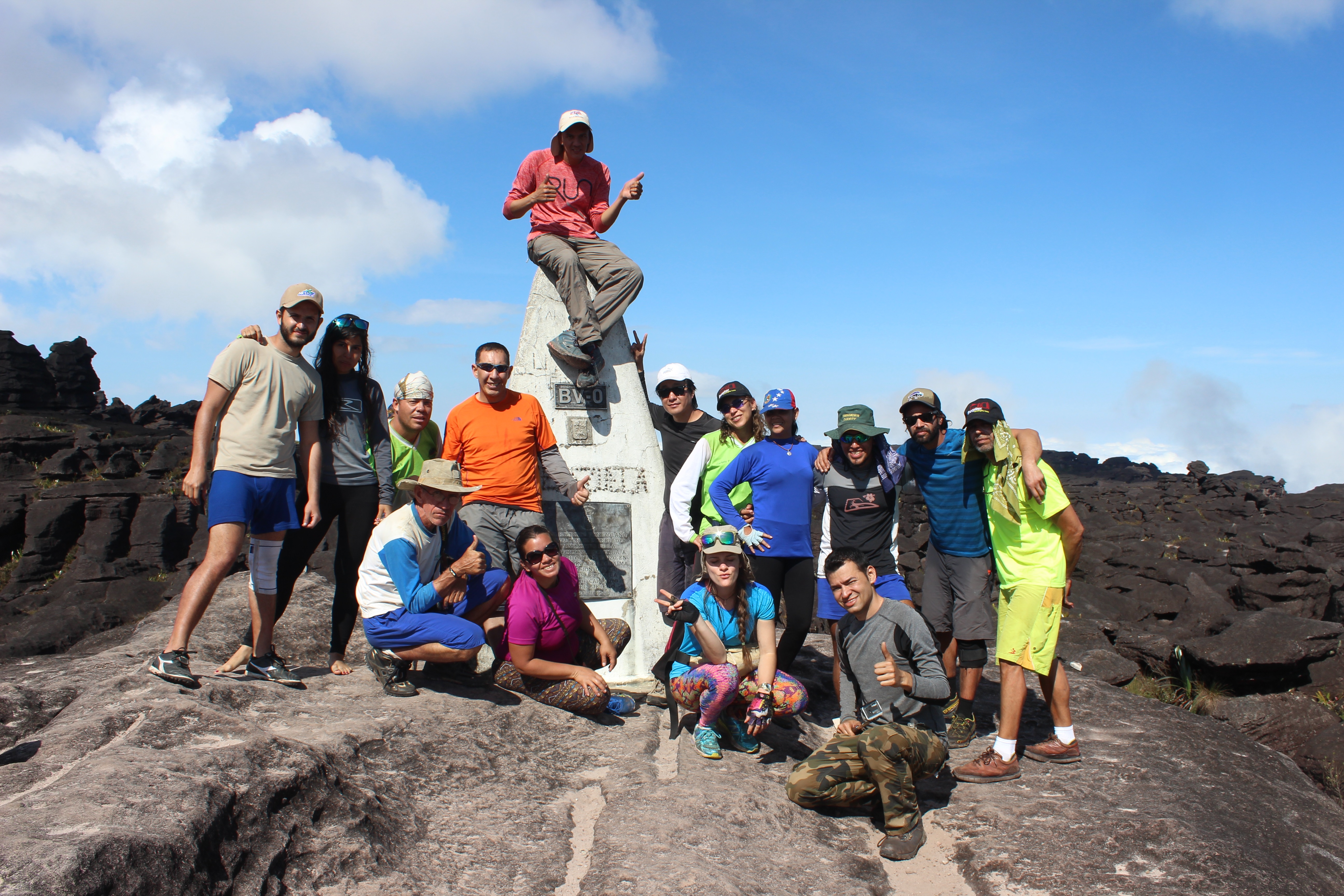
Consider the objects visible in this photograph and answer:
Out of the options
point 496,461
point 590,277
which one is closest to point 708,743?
point 496,461

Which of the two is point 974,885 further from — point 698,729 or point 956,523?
point 956,523

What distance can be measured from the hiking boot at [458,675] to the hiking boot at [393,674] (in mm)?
271

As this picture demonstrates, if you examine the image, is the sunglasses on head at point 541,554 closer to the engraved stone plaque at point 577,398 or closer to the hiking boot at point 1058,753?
the engraved stone plaque at point 577,398

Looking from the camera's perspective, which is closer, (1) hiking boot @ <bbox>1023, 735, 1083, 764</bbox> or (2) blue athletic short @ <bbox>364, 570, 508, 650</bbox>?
(2) blue athletic short @ <bbox>364, 570, 508, 650</bbox>

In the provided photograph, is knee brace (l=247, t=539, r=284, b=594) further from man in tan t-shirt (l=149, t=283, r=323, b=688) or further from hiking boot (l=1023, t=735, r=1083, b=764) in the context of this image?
hiking boot (l=1023, t=735, r=1083, b=764)

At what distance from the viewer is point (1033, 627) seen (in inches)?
168

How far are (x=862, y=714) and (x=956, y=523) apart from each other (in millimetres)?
1248

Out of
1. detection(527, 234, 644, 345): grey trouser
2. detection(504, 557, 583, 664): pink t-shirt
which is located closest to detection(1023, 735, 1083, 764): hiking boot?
detection(504, 557, 583, 664): pink t-shirt

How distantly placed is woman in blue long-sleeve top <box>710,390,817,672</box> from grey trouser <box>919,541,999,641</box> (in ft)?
2.19

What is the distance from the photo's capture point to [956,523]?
4773 mm

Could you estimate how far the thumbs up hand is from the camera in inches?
150

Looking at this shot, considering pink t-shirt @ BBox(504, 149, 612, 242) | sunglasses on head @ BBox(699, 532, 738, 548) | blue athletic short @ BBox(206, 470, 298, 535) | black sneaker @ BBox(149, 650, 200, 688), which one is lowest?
black sneaker @ BBox(149, 650, 200, 688)

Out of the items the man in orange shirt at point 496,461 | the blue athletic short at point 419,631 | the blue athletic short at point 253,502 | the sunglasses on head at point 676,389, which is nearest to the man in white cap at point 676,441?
the sunglasses on head at point 676,389

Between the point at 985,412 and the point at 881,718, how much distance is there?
1615 millimetres
